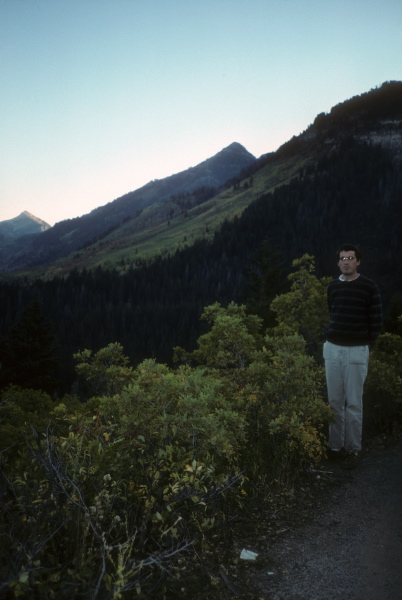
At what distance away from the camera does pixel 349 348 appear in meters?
5.04

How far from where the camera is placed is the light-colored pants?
16.4ft

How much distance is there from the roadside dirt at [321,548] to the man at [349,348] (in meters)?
0.64

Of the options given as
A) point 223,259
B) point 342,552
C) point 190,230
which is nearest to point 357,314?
point 342,552

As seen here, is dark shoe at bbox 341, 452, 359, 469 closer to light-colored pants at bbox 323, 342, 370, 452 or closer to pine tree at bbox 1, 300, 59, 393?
light-colored pants at bbox 323, 342, 370, 452

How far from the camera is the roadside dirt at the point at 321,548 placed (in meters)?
2.64

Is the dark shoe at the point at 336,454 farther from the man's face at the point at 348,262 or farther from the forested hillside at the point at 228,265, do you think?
the forested hillside at the point at 228,265

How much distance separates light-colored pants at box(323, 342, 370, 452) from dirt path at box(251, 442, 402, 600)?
0.73 m

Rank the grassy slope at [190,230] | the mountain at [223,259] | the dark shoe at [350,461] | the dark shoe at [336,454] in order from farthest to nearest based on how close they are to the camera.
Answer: the grassy slope at [190,230]
the mountain at [223,259]
the dark shoe at [336,454]
the dark shoe at [350,461]

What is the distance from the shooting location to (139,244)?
188m

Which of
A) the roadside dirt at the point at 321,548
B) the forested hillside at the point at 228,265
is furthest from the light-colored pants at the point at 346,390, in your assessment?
the forested hillside at the point at 228,265

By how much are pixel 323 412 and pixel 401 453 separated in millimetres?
1804

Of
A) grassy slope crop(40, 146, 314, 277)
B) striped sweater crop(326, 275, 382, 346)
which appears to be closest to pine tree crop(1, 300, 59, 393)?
striped sweater crop(326, 275, 382, 346)

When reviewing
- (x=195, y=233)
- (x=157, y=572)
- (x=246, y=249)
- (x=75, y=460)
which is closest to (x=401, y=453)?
(x=157, y=572)

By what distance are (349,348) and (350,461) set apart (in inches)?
60.5
